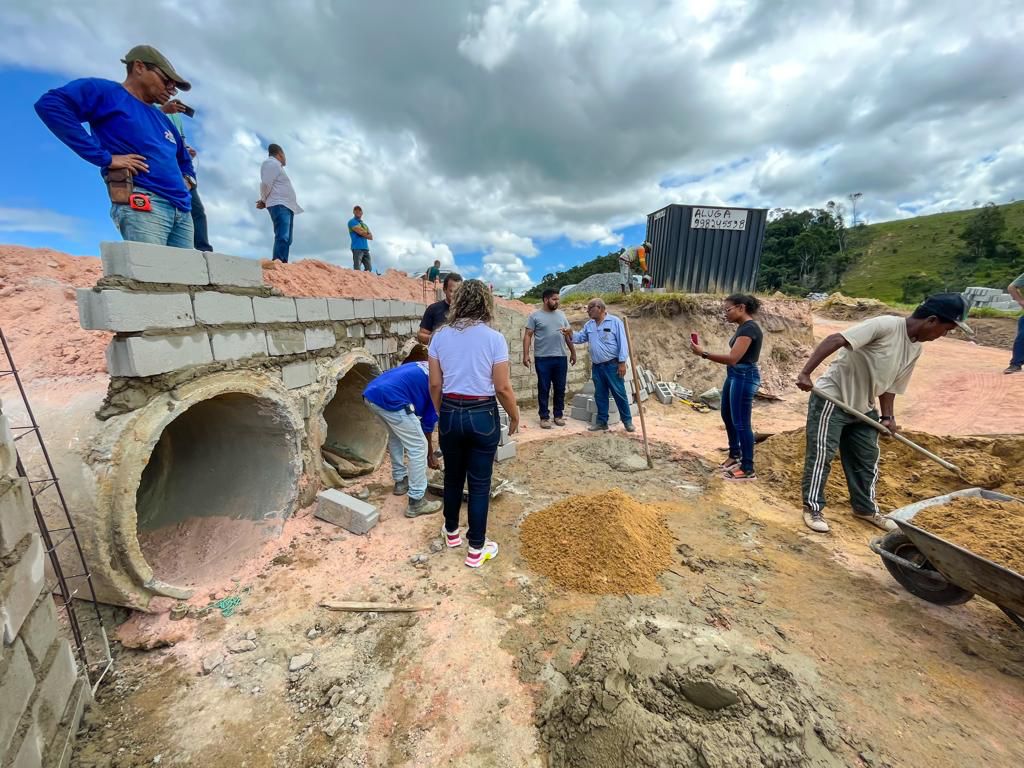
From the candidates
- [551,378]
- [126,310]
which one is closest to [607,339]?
[551,378]

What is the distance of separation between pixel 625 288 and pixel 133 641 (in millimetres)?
11534

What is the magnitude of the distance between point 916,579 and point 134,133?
221 inches

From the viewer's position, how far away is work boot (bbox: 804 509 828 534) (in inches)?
136

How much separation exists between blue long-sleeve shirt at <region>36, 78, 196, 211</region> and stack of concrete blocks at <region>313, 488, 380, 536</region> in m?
2.54

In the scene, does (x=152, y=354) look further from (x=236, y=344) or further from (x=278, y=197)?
(x=278, y=197)

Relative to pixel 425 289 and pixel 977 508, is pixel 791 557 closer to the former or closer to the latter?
pixel 977 508

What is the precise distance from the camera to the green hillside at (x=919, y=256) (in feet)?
119

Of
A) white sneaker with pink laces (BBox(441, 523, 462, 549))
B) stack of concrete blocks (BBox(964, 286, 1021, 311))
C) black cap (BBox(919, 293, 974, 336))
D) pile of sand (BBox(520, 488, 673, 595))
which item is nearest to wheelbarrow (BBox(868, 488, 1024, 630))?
black cap (BBox(919, 293, 974, 336))

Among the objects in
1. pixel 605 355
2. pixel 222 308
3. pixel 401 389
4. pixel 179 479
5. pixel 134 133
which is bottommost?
pixel 179 479

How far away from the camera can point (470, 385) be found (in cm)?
273

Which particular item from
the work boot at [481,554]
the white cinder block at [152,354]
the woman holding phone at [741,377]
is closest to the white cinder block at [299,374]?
the white cinder block at [152,354]

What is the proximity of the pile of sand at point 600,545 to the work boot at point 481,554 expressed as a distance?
24cm

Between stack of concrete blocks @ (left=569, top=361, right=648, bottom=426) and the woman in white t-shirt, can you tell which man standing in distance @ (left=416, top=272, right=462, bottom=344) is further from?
stack of concrete blocks @ (left=569, top=361, right=648, bottom=426)

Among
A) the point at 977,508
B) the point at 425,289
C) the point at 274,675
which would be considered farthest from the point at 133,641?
the point at 425,289
